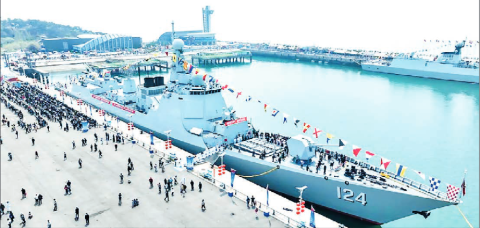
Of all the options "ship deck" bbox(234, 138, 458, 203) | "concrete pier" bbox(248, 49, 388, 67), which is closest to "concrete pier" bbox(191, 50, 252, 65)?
"concrete pier" bbox(248, 49, 388, 67)

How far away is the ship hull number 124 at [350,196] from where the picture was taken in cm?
2088

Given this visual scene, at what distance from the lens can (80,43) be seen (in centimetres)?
14575

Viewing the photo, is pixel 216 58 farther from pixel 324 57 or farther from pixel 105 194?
pixel 105 194

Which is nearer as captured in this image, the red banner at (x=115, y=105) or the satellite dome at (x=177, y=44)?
the satellite dome at (x=177, y=44)

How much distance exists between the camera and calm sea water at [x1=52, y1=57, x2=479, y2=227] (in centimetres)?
2852

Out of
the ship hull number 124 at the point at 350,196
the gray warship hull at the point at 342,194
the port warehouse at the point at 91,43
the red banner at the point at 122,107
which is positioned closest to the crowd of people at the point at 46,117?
the red banner at the point at 122,107

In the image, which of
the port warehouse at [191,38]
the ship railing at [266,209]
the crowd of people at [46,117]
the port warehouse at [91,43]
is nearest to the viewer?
the ship railing at [266,209]

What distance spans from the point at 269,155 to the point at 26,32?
190 meters

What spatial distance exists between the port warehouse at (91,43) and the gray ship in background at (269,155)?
11712 centimetres

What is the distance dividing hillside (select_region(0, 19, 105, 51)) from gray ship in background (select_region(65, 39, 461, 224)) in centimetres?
13546

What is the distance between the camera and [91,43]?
140 metres

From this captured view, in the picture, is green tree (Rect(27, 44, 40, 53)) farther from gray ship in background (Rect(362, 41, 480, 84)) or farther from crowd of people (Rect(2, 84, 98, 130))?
gray ship in background (Rect(362, 41, 480, 84))

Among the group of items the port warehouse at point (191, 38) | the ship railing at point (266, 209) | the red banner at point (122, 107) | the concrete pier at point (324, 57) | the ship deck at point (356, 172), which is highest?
the port warehouse at point (191, 38)

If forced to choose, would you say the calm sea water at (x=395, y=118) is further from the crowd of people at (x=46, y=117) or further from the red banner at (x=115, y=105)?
the red banner at (x=115, y=105)
